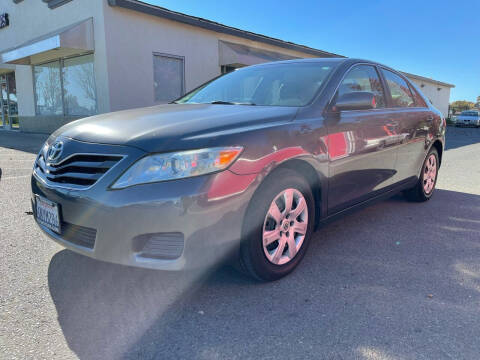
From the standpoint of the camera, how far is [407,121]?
3838 millimetres

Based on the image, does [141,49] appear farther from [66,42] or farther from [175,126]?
[175,126]

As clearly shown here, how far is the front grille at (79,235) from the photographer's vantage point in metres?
2.08

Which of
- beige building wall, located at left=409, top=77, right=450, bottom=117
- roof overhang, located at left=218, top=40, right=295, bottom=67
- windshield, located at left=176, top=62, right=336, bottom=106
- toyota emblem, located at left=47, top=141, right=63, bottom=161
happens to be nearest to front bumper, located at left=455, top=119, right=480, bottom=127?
beige building wall, located at left=409, top=77, right=450, bottom=117

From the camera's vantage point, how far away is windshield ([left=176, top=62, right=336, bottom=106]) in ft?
9.76

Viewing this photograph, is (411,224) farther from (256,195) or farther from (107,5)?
(107,5)

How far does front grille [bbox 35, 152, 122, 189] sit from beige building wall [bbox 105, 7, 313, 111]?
29.1 ft

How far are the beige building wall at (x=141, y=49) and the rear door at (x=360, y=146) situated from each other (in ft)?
28.5

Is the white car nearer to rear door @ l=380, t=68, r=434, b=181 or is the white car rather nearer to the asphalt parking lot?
rear door @ l=380, t=68, r=434, b=181

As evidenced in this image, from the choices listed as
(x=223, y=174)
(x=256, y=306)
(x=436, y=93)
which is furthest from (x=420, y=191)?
(x=436, y=93)

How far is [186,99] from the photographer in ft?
12.0

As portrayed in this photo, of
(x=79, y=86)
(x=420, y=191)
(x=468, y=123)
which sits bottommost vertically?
(x=420, y=191)

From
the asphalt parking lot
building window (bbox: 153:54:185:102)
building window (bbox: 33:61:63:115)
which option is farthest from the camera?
building window (bbox: 33:61:63:115)

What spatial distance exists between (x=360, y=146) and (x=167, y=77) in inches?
391

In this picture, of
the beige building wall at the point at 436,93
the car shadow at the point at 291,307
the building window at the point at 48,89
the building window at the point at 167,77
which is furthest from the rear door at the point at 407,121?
the beige building wall at the point at 436,93
